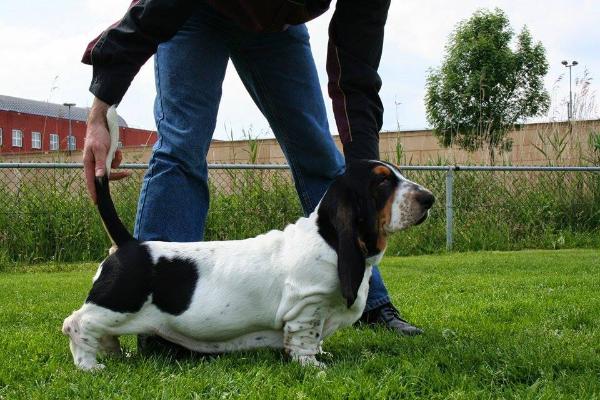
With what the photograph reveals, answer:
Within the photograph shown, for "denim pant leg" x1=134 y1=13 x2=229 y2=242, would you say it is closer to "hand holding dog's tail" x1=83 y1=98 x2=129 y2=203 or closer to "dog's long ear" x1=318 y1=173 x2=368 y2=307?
"hand holding dog's tail" x1=83 y1=98 x2=129 y2=203

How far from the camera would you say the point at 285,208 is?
912 centimetres

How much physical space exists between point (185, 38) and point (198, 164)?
0.61 meters

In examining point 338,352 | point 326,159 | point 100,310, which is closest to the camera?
point 100,310

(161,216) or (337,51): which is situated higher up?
(337,51)

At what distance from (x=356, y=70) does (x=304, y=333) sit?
54.4 inches

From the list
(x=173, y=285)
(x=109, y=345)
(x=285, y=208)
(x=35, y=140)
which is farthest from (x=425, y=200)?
(x=35, y=140)

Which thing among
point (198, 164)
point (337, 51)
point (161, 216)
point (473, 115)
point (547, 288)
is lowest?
point (547, 288)

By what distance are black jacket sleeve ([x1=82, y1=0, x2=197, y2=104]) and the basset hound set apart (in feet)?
0.47

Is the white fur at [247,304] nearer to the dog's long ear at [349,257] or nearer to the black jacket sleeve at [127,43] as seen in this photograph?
the dog's long ear at [349,257]

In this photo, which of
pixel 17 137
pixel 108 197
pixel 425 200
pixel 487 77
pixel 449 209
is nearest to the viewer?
pixel 425 200

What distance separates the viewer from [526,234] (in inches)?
395

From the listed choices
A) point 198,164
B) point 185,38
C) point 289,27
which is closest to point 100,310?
point 198,164

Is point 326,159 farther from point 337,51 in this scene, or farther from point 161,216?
point 161,216

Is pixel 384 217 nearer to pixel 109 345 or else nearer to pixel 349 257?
pixel 349 257
